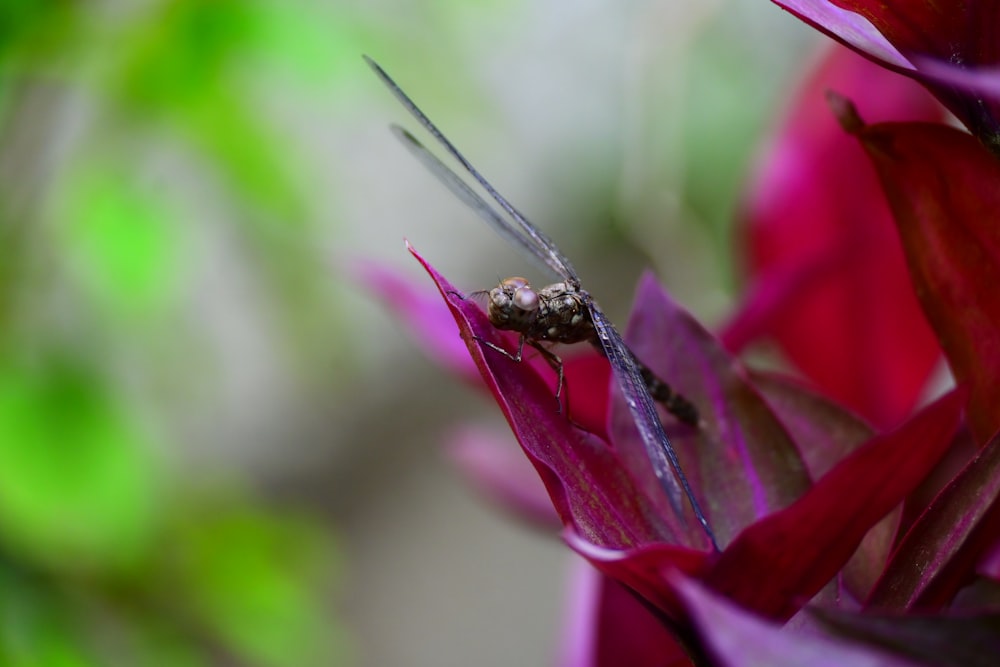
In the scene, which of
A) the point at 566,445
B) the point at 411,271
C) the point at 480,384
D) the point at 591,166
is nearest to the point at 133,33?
the point at 480,384

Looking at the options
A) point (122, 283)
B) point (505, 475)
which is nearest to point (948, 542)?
point (505, 475)

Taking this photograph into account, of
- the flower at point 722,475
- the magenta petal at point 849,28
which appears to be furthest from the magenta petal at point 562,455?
the magenta petal at point 849,28

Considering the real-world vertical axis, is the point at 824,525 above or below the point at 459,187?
below

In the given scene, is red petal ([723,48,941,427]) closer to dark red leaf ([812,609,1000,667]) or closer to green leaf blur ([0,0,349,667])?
dark red leaf ([812,609,1000,667])

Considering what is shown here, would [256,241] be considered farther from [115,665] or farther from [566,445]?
[566,445]

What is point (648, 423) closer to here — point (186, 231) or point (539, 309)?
point (539, 309)

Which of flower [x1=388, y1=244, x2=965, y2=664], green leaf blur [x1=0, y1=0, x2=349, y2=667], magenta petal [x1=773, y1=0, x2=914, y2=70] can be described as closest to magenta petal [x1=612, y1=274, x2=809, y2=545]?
flower [x1=388, y1=244, x2=965, y2=664]

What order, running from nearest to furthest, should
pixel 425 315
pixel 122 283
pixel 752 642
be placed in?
pixel 752 642
pixel 425 315
pixel 122 283

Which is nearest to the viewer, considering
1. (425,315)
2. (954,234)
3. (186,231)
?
(954,234)
